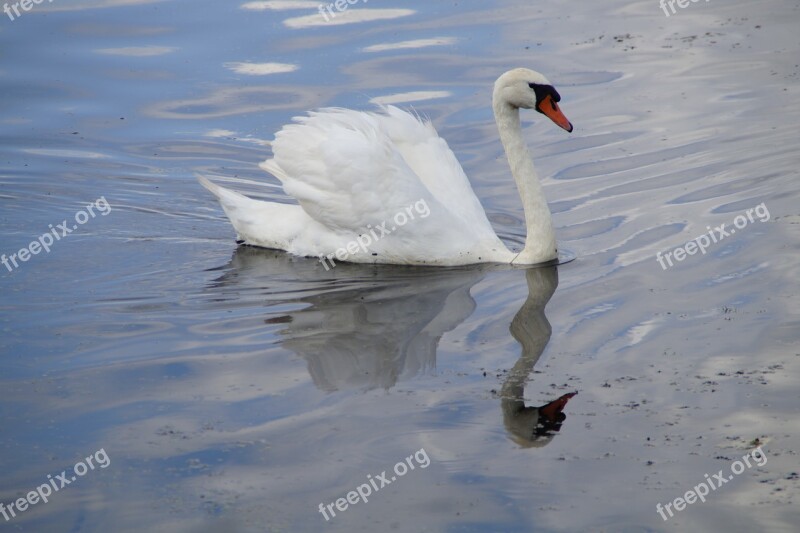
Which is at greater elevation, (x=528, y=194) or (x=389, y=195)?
(x=389, y=195)

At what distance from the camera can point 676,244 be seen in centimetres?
952

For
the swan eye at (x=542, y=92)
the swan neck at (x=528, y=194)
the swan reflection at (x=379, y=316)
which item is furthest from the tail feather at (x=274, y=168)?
the swan eye at (x=542, y=92)

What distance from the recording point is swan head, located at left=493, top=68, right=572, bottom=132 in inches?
386

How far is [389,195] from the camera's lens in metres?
9.67

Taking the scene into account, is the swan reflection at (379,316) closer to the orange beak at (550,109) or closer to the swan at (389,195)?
the swan at (389,195)

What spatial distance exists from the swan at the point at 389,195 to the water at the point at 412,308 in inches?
8.4

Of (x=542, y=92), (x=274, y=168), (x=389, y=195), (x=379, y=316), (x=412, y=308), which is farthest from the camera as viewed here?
(x=274, y=168)

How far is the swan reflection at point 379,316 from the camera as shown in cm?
730

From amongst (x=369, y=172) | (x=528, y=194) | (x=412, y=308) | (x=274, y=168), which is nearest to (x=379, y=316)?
(x=412, y=308)

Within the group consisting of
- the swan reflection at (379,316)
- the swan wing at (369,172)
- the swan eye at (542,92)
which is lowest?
the swan reflection at (379,316)

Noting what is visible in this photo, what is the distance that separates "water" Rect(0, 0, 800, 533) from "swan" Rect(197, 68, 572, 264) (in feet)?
0.70

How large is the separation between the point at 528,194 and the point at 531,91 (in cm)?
82

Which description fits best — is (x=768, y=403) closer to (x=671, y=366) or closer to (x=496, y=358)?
(x=671, y=366)

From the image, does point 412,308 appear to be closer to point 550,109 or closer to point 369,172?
point 369,172
